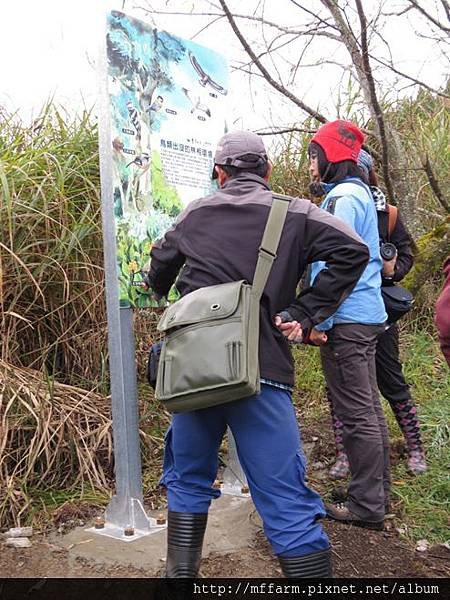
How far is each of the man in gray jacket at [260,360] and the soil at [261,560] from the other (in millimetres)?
563

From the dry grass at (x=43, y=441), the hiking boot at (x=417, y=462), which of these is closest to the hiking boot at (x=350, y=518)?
the hiking boot at (x=417, y=462)

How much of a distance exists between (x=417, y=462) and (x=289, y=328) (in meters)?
2.05

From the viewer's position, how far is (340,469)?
4383mm

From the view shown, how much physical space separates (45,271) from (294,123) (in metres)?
3.09

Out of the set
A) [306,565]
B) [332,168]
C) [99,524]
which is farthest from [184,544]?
[332,168]

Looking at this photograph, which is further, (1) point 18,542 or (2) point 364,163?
(2) point 364,163

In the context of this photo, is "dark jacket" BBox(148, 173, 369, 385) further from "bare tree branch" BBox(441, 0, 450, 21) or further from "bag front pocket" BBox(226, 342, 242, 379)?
"bare tree branch" BBox(441, 0, 450, 21)

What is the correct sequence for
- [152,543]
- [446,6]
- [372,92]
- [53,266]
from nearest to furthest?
[152,543] < [53,266] < [372,92] < [446,6]

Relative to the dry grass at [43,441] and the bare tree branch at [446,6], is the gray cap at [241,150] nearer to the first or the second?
the dry grass at [43,441]

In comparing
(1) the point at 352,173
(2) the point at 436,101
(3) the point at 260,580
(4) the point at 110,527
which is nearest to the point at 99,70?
(1) the point at 352,173

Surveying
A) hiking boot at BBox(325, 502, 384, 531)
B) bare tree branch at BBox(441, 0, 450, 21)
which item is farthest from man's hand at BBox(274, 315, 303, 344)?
bare tree branch at BBox(441, 0, 450, 21)

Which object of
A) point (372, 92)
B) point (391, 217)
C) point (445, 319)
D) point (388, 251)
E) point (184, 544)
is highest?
point (372, 92)

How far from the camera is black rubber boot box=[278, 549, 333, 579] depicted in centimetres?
253

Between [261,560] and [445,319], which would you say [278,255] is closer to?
[445,319]
